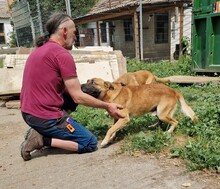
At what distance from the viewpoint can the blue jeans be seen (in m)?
3.46

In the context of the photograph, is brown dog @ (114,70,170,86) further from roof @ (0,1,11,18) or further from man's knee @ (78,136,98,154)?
roof @ (0,1,11,18)

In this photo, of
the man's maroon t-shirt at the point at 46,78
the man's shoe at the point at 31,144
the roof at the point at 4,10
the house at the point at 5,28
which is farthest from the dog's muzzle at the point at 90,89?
the roof at the point at 4,10

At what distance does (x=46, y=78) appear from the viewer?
11.0ft

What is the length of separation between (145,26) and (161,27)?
3.63 ft

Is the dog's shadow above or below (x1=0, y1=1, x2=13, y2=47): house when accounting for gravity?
below

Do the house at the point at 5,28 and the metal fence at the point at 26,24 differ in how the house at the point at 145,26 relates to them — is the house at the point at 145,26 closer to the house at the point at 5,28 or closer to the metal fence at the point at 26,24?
the metal fence at the point at 26,24

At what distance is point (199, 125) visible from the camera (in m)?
4.05

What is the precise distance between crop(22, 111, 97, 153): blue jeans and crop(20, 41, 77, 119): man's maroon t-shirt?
70 mm

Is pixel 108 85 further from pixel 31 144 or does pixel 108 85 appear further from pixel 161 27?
pixel 161 27

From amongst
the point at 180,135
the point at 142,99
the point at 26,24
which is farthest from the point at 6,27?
the point at 180,135

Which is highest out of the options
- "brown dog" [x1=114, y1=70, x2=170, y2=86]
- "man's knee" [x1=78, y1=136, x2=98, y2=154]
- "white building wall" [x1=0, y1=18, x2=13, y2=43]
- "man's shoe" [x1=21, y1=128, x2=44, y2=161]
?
"white building wall" [x1=0, y1=18, x2=13, y2=43]

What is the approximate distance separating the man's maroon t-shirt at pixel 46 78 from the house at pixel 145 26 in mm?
10200

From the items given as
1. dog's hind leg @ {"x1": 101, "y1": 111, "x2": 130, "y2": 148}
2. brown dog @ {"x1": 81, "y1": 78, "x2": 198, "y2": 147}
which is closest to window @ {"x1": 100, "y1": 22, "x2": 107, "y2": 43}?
brown dog @ {"x1": 81, "y1": 78, "x2": 198, "y2": 147}

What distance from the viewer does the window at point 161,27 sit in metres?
18.8
